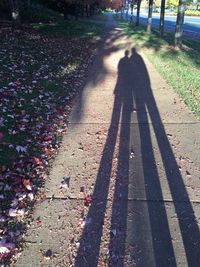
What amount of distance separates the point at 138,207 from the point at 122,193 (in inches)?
12.2

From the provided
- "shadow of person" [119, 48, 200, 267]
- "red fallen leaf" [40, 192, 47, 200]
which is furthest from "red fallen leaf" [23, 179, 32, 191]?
"shadow of person" [119, 48, 200, 267]

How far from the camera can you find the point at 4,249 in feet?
10.4

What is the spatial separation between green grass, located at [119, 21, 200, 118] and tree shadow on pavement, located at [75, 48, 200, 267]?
172 centimetres

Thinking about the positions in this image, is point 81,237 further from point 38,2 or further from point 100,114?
point 38,2

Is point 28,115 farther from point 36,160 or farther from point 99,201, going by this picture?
point 99,201

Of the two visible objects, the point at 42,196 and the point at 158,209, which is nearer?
the point at 158,209

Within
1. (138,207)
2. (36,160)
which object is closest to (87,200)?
(138,207)

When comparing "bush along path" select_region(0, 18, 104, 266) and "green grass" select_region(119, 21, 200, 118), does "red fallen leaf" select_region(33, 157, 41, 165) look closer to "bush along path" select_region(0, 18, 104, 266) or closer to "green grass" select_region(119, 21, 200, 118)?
"bush along path" select_region(0, 18, 104, 266)

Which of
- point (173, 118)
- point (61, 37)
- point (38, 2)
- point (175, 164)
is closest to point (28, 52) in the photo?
point (61, 37)

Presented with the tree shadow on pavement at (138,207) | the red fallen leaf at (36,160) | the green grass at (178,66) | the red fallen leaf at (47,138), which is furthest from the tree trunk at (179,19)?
the red fallen leaf at (36,160)

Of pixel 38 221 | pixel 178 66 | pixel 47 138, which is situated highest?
pixel 178 66

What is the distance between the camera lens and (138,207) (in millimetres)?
3859

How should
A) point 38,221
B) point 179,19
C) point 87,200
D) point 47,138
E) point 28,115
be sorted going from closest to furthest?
point 38,221 < point 87,200 < point 47,138 < point 28,115 < point 179,19

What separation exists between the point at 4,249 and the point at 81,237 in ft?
2.31
